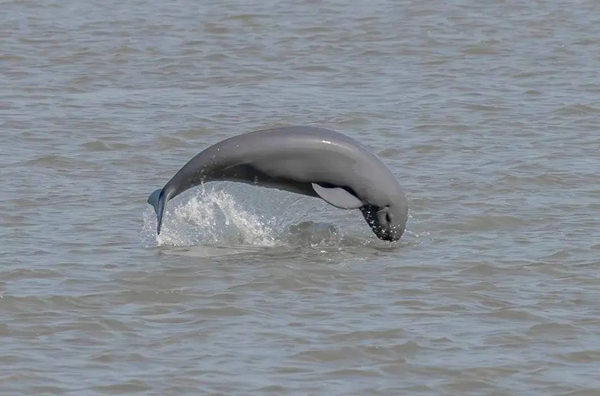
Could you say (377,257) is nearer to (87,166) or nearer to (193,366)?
(193,366)

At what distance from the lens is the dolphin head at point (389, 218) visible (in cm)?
1398

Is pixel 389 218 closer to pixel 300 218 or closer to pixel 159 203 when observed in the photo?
pixel 300 218

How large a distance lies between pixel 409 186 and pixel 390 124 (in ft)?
10.2

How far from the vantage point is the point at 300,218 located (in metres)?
15.0

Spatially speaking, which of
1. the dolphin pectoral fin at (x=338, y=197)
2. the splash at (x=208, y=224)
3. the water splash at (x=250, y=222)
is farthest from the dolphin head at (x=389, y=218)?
the splash at (x=208, y=224)

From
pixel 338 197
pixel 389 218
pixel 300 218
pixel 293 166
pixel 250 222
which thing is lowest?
pixel 300 218

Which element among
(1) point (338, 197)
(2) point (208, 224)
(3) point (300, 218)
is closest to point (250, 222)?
(2) point (208, 224)

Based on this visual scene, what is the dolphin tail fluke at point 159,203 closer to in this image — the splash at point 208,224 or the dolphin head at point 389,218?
the splash at point 208,224

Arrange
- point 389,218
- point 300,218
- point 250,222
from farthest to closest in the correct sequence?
point 300,218, point 250,222, point 389,218

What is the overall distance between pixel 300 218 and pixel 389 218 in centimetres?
131

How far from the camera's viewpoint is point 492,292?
40.2 ft

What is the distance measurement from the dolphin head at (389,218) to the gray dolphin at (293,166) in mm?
166

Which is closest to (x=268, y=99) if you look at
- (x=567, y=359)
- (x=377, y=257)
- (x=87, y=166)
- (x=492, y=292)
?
(x=87, y=166)

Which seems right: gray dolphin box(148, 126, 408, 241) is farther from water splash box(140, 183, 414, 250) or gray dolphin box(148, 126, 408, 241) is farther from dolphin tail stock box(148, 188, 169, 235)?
water splash box(140, 183, 414, 250)
